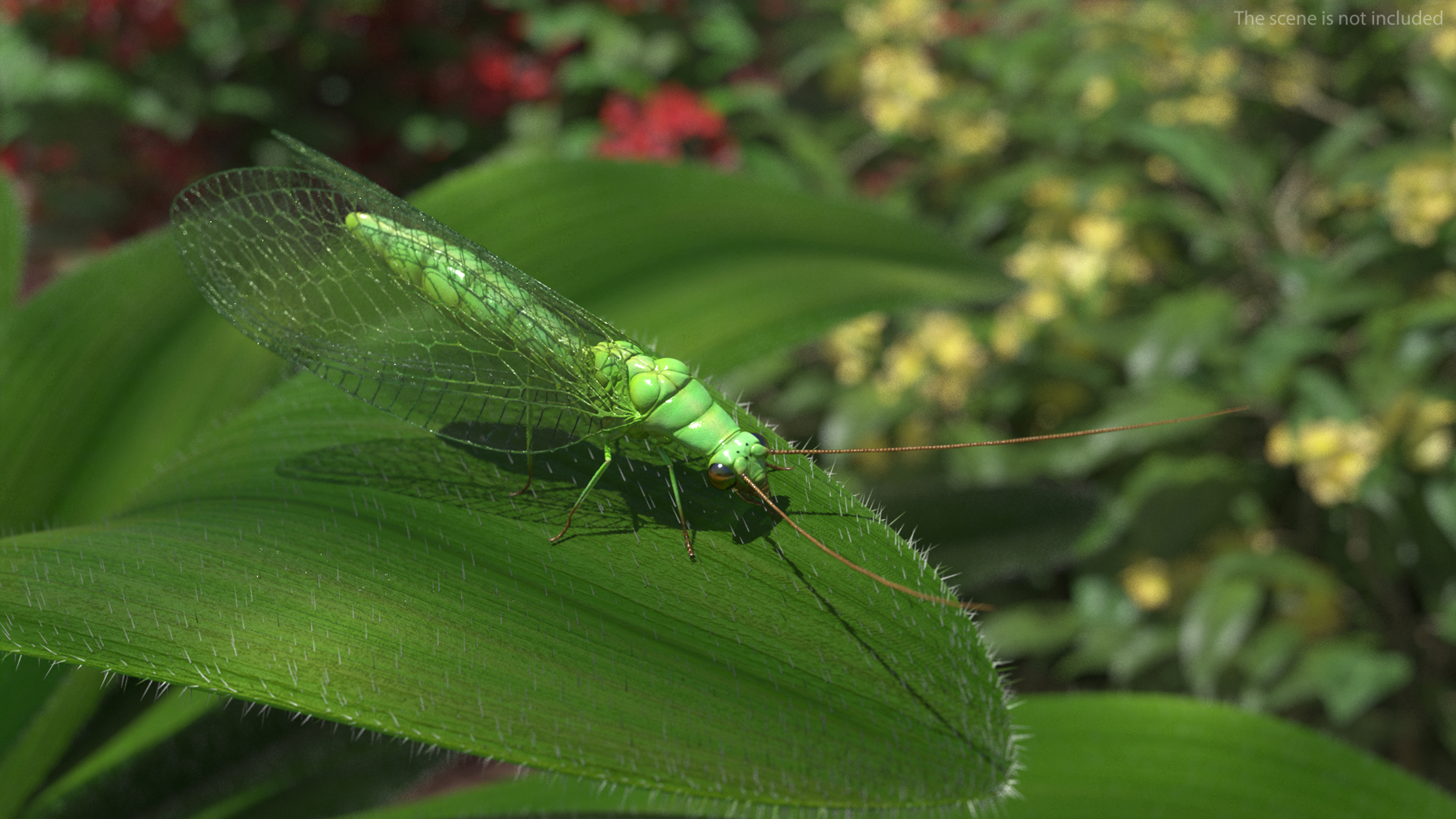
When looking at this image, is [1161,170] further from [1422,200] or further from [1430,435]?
[1430,435]

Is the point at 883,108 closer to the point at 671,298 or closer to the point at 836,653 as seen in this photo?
the point at 671,298

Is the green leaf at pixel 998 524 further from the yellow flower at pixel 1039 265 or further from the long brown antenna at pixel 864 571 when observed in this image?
the long brown antenna at pixel 864 571

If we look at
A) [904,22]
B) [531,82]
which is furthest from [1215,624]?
[531,82]

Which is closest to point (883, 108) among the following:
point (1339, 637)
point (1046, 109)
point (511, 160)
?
point (1046, 109)

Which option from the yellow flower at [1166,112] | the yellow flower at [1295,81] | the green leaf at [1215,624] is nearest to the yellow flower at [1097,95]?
the yellow flower at [1166,112]

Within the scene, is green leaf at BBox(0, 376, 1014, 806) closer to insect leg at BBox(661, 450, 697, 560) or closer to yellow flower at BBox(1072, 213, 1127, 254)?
insect leg at BBox(661, 450, 697, 560)

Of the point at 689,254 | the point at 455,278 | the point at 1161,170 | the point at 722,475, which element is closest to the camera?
the point at 722,475
